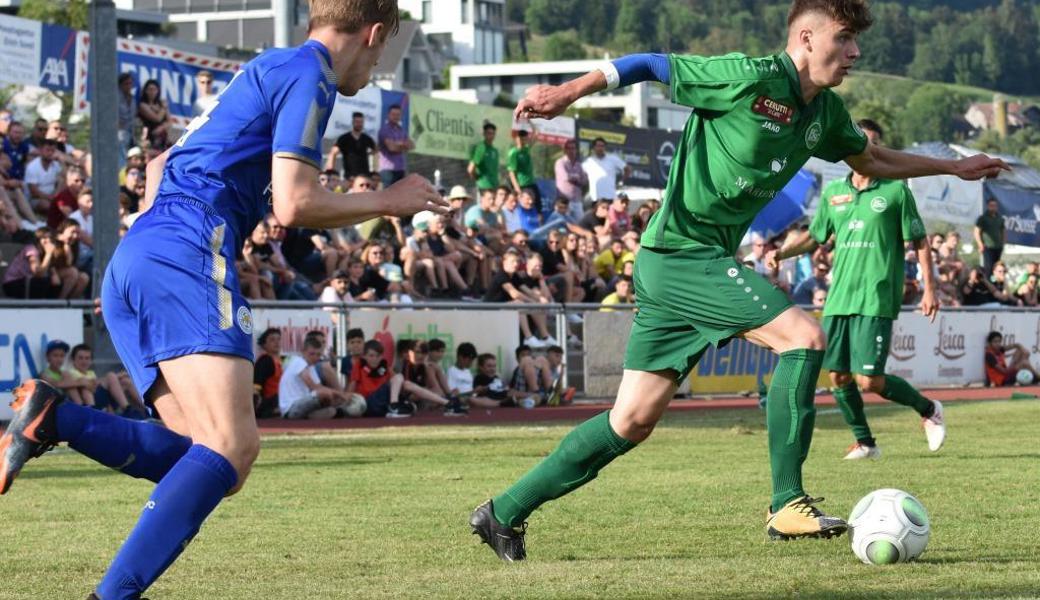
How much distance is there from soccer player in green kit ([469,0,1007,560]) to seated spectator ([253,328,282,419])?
1135 cm

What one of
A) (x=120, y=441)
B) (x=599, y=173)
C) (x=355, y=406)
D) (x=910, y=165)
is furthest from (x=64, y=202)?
(x=120, y=441)

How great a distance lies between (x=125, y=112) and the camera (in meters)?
22.3

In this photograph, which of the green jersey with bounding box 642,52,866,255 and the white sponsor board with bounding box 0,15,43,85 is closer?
→ the green jersey with bounding box 642,52,866,255

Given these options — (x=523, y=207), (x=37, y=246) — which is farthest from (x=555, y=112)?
(x=523, y=207)

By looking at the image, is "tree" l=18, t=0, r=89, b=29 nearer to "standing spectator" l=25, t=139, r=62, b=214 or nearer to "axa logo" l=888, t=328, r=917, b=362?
"axa logo" l=888, t=328, r=917, b=362

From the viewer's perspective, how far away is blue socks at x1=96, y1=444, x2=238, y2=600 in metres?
4.81

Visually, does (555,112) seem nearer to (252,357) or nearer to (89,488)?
(252,357)

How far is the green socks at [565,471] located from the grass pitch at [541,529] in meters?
0.24

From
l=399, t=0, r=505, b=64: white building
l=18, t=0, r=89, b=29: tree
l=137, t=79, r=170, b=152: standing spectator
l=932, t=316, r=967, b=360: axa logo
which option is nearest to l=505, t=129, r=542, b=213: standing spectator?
l=137, t=79, r=170, b=152: standing spectator

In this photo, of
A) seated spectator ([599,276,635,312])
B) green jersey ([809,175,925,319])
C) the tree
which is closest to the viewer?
green jersey ([809,175,925,319])

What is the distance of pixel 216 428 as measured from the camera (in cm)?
507

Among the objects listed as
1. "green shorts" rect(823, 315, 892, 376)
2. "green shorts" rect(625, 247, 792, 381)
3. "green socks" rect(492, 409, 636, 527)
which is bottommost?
"green shorts" rect(823, 315, 892, 376)

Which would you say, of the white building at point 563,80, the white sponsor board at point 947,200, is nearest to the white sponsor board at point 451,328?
the white sponsor board at point 947,200

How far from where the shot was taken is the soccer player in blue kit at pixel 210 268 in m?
4.99
